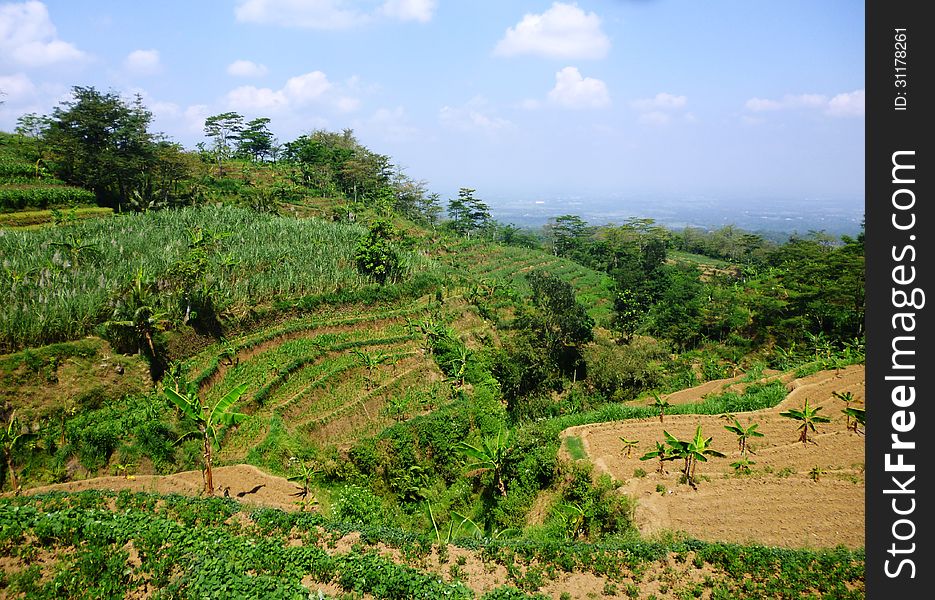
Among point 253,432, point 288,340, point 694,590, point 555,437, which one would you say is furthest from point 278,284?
point 694,590

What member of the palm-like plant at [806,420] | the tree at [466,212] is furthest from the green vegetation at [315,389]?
the tree at [466,212]

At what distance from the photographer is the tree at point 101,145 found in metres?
21.4

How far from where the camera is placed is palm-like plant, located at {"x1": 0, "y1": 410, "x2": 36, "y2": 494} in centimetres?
920

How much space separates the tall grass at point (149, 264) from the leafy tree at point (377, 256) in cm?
65

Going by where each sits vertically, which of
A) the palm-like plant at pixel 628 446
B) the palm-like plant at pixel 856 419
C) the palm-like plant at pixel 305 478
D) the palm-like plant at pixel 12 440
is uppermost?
the palm-like plant at pixel 12 440

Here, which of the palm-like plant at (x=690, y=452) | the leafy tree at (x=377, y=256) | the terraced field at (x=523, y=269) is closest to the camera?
the palm-like plant at (x=690, y=452)

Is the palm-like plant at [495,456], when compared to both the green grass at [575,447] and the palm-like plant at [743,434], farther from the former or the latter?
the palm-like plant at [743,434]

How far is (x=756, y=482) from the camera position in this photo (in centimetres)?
1046

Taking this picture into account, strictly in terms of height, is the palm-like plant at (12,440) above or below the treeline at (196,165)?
below

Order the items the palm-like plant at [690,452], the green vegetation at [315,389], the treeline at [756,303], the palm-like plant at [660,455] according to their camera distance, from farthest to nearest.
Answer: the treeline at [756,303] < the palm-like plant at [660,455] < the palm-like plant at [690,452] < the green vegetation at [315,389]

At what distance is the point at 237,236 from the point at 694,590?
20319 millimetres

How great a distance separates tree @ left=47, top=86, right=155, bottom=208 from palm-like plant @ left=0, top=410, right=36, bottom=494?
646 inches

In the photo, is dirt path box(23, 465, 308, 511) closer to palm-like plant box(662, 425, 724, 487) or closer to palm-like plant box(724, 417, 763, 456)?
palm-like plant box(662, 425, 724, 487)

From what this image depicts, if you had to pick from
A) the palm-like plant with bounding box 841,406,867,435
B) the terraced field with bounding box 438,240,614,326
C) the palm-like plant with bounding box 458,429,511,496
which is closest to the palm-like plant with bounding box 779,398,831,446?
the palm-like plant with bounding box 841,406,867,435
